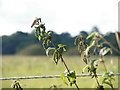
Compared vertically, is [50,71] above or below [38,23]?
below

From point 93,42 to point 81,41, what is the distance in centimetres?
15

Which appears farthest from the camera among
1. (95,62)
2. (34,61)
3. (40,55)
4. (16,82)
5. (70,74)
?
(40,55)

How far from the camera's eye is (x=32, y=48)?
2147cm

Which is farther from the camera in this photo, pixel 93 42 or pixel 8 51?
pixel 8 51

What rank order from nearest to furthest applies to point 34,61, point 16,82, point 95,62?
point 95,62
point 16,82
point 34,61

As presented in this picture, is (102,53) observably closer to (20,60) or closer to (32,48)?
(20,60)

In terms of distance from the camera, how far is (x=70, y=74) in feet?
3.50

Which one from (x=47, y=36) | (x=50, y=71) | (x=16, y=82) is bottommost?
(x=50, y=71)

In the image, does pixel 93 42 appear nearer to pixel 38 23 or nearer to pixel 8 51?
pixel 38 23

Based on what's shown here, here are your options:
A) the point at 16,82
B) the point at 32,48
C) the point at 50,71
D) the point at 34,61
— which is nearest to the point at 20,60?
the point at 34,61

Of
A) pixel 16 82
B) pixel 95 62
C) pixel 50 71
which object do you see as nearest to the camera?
pixel 95 62

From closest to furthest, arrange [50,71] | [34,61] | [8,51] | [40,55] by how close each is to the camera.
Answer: [50,71] → [34,61] → [40,55] → [8,51]

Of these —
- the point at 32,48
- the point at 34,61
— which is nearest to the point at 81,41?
the point at 34,61

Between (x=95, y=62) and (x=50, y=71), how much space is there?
37.6 ft
